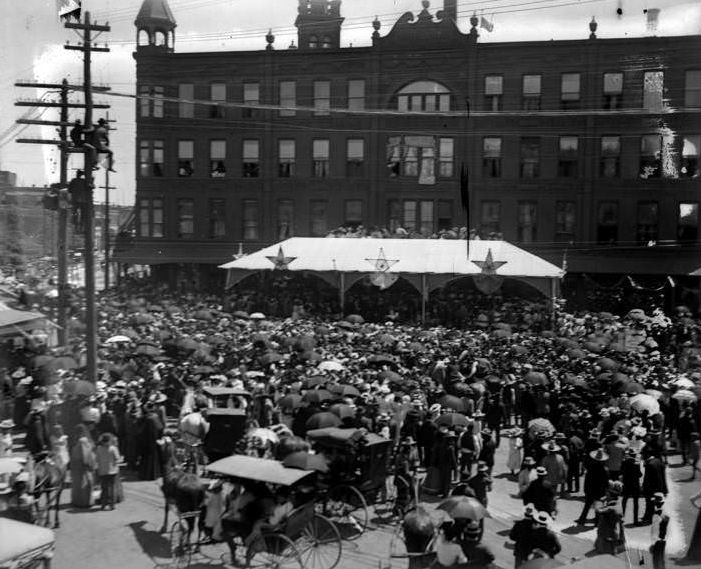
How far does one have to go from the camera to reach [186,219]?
4281 cm

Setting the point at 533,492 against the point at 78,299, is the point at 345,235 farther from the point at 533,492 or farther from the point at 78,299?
the point at 533,492

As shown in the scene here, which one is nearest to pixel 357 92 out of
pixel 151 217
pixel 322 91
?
pixel 322 91

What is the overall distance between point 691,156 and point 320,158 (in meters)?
19.2

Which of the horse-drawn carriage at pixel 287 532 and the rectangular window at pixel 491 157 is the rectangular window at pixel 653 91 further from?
the horse-drawn carriage at pixel 287 532

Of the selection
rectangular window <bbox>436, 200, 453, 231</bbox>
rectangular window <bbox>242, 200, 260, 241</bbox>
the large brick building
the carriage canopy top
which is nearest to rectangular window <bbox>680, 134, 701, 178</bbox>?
the large brick building

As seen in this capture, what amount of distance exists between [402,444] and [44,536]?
6002 mm

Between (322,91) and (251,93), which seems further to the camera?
(322,91)

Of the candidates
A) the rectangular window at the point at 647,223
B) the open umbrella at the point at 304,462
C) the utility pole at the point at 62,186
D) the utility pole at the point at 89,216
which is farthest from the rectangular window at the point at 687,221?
the open umbrella at the point at 304,462

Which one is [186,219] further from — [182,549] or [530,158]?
[182,549]

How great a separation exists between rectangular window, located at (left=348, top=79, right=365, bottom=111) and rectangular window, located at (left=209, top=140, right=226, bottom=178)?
760 centimetres

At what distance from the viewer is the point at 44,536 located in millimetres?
8859

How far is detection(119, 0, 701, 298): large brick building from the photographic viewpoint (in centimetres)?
3731

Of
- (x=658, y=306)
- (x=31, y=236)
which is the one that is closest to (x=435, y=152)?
(x=658, y=306)

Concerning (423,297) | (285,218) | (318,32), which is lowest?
(423,297)
